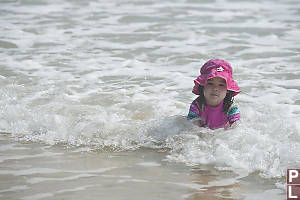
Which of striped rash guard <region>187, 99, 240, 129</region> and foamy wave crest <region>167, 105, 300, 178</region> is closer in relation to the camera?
foamy wave crest <region>167, 105, 300, 178</region>

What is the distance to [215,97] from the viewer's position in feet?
15.9

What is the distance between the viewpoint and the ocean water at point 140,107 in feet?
12.0

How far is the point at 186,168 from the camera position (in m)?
3.98

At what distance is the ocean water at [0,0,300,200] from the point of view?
144 inches

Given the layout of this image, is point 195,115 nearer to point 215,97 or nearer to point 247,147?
point 215,97

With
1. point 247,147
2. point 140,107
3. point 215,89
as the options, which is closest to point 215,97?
point 215,89

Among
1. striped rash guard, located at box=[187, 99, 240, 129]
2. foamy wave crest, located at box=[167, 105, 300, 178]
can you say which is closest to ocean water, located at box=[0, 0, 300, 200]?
foamy wave crest, located at box=[167, 105, 300, 178]

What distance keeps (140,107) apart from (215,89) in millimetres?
1345

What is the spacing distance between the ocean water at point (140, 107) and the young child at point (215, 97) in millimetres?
197

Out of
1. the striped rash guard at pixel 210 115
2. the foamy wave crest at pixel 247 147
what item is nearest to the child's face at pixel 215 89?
the striped rash guard at pixel 210 115

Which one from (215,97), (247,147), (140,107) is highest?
(215,97)

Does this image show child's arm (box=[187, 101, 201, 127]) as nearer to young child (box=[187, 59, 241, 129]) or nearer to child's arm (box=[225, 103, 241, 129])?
young child (box=[187, 59, 241, 129])

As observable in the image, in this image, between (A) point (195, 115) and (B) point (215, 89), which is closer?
(B) point (215, 89)

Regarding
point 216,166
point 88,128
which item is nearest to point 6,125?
point 88,128
